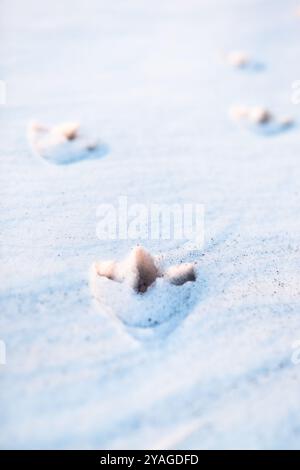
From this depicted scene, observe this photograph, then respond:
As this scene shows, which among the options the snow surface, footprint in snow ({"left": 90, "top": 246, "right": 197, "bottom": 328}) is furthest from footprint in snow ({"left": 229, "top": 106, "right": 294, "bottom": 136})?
footprint in snow ({"left": 90, "top": 246, "right": 197, "bottom": 328})

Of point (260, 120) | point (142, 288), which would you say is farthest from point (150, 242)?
point (260, 120)

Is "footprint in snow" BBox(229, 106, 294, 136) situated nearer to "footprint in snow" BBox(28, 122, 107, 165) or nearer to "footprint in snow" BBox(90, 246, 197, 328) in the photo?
"footprint in snow" BBox(28, 122, 107, 165)

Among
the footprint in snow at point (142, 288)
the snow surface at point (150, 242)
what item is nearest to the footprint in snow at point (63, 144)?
the snow surface at point (150, 242)

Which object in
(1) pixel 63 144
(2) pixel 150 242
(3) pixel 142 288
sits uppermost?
(1) pixel 63 144

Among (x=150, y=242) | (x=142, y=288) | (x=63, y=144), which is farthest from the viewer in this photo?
(x=63, y=144)

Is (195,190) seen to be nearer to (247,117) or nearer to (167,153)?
(167,153)

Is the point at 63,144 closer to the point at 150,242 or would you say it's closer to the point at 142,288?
the point at 150,242

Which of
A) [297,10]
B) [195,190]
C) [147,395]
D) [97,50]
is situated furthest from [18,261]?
[297,10]
